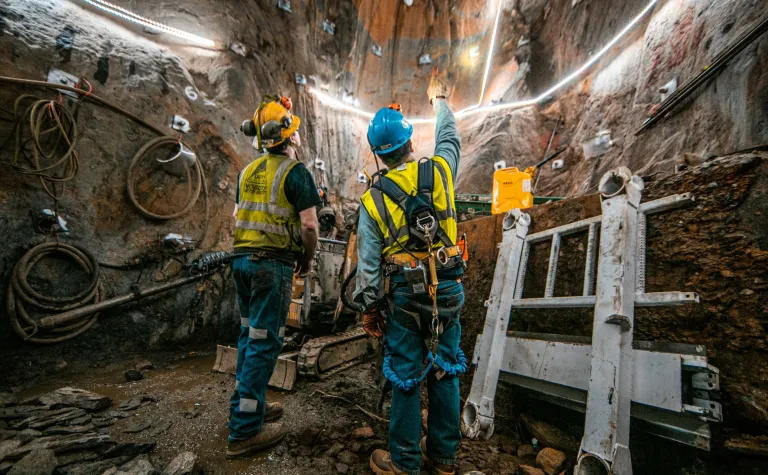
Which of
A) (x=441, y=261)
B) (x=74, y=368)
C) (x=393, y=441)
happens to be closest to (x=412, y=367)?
(x=393, y=441)

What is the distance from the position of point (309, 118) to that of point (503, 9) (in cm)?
941

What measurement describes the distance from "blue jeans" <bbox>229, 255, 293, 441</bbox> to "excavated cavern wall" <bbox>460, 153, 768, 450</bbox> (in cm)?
223

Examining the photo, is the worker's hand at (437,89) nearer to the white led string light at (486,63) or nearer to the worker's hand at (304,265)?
the worker's hand at (304,265)

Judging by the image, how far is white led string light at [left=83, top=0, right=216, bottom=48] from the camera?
5.07 meters

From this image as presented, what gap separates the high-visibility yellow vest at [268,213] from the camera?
2182 mm

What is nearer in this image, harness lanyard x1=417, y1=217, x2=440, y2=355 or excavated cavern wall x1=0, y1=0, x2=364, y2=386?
harness lanyard x1=417, y1=217, x2=440, y2=355

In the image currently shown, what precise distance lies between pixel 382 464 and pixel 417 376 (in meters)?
0.61

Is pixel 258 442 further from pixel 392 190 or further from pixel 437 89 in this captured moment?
pixel 437 89

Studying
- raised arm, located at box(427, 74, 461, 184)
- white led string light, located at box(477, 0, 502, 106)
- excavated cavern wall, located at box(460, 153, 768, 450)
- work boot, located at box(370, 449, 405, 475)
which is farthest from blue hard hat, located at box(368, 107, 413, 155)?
white led string light, located at box(477, 0, 502, 106)

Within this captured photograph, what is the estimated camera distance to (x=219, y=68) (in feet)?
21.0

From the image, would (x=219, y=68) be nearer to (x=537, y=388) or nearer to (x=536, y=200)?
(x=536, y=200)

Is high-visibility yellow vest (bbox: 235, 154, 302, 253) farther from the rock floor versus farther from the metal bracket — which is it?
the metal bracket

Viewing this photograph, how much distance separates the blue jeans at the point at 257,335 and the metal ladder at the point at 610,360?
153cm

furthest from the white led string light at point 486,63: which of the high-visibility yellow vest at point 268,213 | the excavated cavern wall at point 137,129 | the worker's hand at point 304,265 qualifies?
the worker's hand at point 304,265
